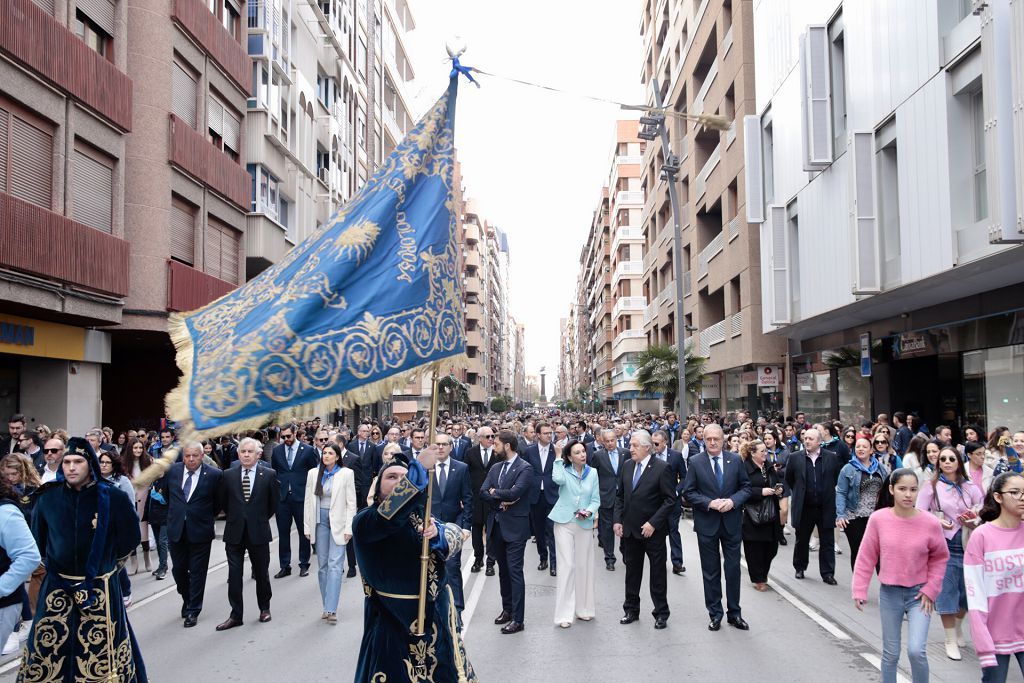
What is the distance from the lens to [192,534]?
9.00 metres

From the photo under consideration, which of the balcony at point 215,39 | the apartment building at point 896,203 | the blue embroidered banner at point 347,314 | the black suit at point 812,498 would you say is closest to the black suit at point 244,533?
the blue embroidered banner at point 347,314

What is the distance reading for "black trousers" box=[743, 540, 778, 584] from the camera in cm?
1030

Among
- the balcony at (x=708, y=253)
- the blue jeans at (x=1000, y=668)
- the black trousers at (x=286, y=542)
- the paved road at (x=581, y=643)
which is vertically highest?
the balcony at (x=708, y=253)

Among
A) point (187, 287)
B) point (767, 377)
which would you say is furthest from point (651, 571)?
point (767, 377)

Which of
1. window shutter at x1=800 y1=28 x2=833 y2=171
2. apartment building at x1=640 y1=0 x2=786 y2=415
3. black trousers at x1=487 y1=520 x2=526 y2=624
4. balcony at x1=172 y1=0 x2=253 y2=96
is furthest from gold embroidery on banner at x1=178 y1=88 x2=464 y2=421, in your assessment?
balcony at x1=172 y1=0 x2=253 y2=96

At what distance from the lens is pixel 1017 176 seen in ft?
40.1

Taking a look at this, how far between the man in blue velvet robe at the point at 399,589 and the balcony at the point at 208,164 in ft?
62.1

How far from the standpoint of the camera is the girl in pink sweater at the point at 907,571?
5641mm

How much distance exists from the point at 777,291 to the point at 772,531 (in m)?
17.2

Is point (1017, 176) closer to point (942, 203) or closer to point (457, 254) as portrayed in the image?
point (942, 203)

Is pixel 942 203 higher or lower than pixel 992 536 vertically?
higher

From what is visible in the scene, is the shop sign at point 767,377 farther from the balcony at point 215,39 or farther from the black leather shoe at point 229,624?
the black leather shoe at point 229,624

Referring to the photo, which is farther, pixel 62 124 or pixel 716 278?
pixel 716 278

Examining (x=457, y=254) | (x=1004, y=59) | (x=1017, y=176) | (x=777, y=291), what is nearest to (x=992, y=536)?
(x=457, y=254)
